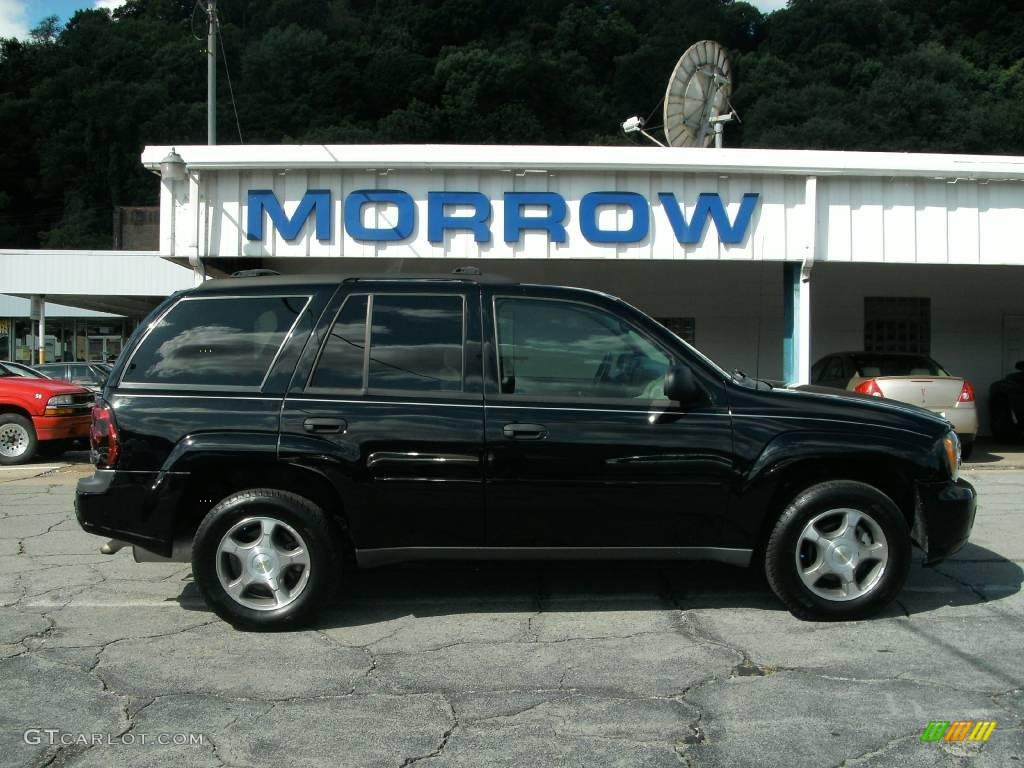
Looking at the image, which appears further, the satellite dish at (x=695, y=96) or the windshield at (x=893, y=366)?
the satellite dish at (x=695, y=96)

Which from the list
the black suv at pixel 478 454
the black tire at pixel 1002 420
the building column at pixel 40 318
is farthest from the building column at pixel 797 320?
the building column at pixel 40 318

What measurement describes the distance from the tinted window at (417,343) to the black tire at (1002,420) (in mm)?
13608

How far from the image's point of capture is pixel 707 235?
12297 millimetres

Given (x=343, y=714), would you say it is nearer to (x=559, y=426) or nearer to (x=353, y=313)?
(x=559, y=426)

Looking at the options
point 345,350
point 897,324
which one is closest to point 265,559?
point 345,350

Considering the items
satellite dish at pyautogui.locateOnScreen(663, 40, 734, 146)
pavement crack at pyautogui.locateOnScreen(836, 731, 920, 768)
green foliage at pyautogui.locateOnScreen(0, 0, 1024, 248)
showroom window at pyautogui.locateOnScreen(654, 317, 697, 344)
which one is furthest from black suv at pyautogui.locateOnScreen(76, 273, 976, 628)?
green foliage at pyautogui.locateOnScreen(0, 0, 1024, 248)

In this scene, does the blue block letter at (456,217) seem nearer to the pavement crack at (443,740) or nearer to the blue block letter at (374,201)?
the blue block letter at (374,201)

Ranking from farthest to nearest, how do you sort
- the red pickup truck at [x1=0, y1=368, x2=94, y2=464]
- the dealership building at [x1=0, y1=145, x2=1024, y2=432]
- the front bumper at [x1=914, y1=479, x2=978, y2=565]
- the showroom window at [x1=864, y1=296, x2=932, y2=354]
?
the showroom window at [x1=864, y1=296, x2=932, y2=354]
the red pickup truck at [x1=0, y1=368, x2=94, y2=464]
the dealership building at [x1=0, y1=145, x2=1024, y2=432]
the front bumper at [x1=914, y1=479, x2=978, y2=565]

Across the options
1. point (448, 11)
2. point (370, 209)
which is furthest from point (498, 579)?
point (448, 11)

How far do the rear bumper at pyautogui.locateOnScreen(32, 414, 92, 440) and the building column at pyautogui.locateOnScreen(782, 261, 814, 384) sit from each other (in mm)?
10124

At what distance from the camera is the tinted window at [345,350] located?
5035 millimetres

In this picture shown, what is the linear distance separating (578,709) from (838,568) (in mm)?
1907

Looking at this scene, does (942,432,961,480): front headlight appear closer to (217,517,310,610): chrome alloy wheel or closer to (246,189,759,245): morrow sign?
(217,517,310,610): chrome alloy wheel

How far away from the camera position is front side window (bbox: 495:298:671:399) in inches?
199
